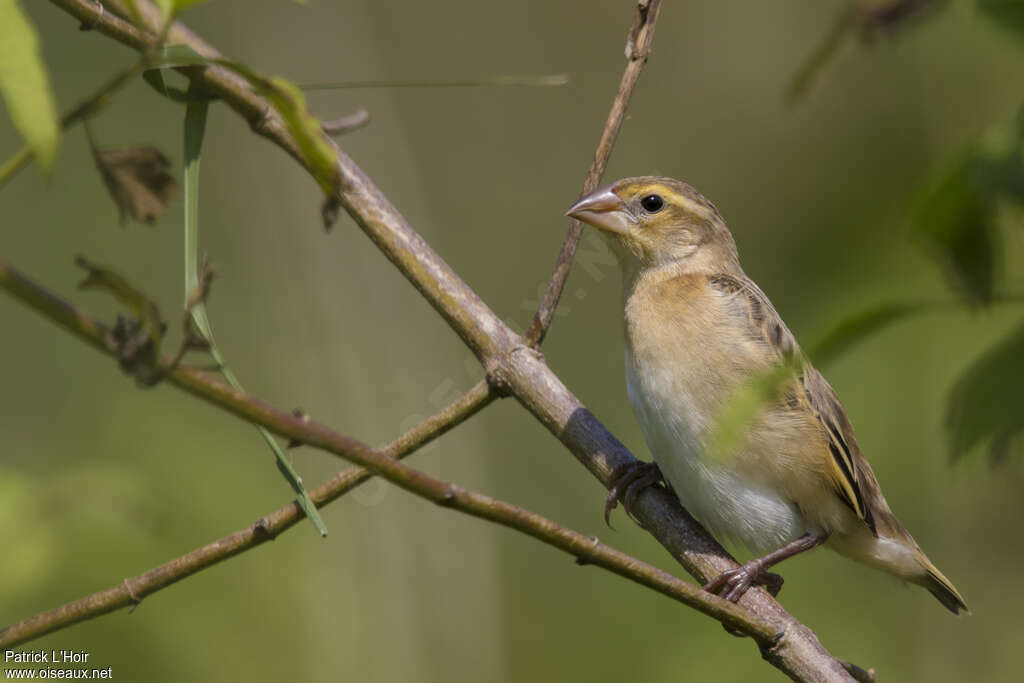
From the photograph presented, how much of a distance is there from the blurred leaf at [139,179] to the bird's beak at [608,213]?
2.04 metres

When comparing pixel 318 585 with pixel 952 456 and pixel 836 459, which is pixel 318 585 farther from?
pixel 952 456

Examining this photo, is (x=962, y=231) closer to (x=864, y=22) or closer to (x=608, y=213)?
(x=864, y=22)

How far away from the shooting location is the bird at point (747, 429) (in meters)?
3.48

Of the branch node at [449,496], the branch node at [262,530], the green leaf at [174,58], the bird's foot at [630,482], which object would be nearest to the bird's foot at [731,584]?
the bird's foot at [630,482]

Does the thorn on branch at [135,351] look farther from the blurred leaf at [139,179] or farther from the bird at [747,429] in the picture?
the bird at [747,429]

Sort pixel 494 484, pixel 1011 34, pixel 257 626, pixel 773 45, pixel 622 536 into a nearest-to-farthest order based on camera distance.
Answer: pixel 1011 34, pixel 257 626, pixel 622 536, pixel 494 484, pixel 773 45

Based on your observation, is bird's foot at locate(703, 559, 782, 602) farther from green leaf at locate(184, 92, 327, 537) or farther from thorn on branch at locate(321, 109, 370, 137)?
thorn on branch at locate(321, 109, 370, 137)

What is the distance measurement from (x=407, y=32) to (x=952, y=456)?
7.79 metres

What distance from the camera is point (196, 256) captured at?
71.0 inches

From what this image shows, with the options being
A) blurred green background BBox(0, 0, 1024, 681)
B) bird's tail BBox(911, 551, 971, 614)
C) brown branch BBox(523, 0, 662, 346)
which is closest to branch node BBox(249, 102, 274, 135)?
brown branch BBox(523, 0, 662, 346)

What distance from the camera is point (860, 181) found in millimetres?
7133

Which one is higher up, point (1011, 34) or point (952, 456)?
point (1011, 34)

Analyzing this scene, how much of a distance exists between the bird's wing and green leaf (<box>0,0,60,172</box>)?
9.56ft

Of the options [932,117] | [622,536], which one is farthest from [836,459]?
[932,117]
